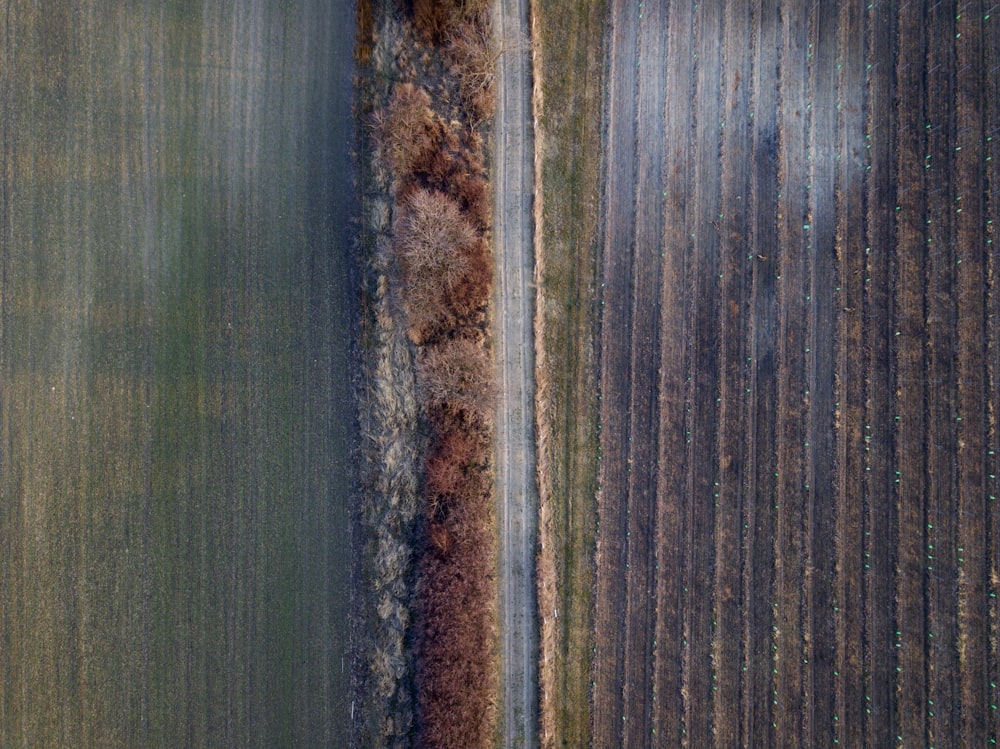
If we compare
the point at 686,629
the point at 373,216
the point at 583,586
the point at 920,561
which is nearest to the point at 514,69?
the point at 373,216

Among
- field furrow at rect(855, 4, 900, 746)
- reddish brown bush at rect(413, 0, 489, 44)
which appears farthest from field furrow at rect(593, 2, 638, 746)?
field furrow at rect(855, 4, 900, 746)

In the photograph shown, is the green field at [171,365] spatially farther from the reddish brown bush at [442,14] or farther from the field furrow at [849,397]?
the field furrow at [849,397]

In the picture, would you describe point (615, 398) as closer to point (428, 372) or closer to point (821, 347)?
point (428, 372)

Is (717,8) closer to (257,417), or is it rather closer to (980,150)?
(980,150)

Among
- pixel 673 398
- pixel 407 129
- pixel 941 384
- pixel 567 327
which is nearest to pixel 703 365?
pixel 673 398

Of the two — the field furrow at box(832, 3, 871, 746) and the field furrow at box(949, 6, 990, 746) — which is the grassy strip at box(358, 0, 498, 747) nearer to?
the field furrow at box(832, 3, 871, 746)

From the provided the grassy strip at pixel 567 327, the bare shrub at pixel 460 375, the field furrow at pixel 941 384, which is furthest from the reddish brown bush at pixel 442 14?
the field furrow at pixel 941 384
